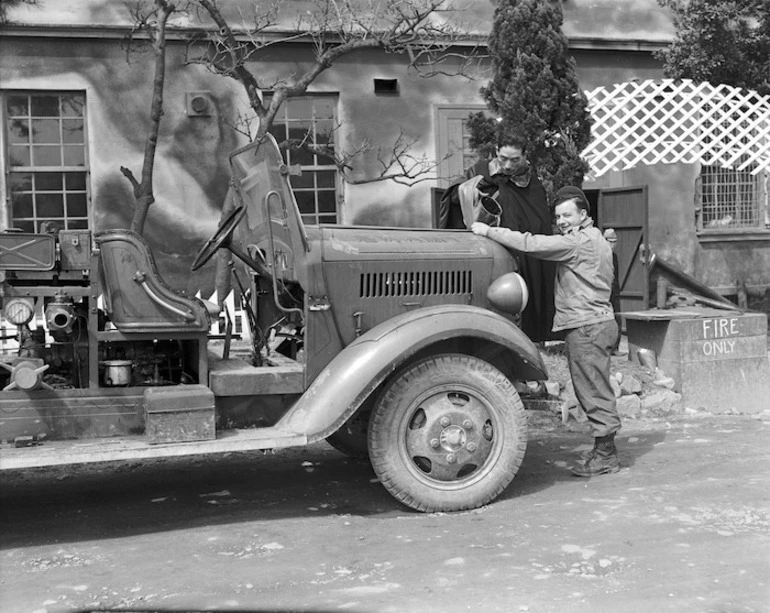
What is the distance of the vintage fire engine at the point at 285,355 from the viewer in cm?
500

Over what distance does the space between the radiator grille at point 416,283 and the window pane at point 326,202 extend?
24.5ft

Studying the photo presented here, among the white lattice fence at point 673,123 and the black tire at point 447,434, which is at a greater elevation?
the white lattice fence at point 673,123

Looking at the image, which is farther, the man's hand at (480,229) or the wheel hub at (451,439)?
the man's hand at (480,229)

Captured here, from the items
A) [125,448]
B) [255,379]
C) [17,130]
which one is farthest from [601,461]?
[17,130]

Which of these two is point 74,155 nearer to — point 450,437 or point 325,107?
point 325,107

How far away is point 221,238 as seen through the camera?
5797mm

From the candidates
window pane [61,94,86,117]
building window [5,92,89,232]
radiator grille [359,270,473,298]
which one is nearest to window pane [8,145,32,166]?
building window [5,92,89,232]

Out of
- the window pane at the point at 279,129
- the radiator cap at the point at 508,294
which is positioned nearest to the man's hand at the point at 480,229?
the radiator cap at the point at 508,294

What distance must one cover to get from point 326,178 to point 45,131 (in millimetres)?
3518

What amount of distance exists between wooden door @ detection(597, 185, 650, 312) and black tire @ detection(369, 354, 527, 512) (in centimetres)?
560

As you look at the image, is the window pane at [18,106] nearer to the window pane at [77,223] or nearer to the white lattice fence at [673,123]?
the window pane at [77,223]

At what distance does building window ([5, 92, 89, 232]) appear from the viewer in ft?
39.5

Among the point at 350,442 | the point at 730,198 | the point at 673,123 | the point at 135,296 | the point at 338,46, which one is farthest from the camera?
the point at 730,198

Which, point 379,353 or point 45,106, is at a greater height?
point 45,106
